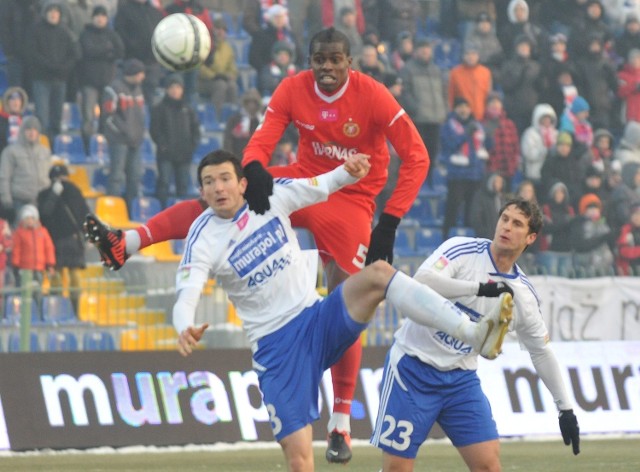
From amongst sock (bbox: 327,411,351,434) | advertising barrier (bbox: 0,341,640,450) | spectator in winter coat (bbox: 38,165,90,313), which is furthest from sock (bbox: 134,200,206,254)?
spectator in winter coat (bbox: 38,165,90,313)

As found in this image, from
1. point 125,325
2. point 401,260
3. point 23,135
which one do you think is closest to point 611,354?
point 401,260

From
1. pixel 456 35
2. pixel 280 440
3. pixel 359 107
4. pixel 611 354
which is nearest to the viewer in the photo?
pixel 280 440

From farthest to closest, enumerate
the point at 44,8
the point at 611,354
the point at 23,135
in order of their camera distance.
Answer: the point at 44,8 → the point at 23,135 → the point at 611,354

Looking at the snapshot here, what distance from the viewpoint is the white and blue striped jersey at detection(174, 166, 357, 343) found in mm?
8469

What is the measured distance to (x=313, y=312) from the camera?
8.52 meters

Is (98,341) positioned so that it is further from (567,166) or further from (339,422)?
(567,166)

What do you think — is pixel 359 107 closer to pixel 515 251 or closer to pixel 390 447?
pixel 515 251

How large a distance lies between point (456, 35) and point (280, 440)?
1566 cm

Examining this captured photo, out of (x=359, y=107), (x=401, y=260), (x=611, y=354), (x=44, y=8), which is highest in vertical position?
(x=44, y=8)

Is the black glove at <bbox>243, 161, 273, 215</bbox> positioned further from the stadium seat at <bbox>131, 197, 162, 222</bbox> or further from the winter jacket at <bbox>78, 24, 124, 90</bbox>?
the winter jacket at <bbox>78, 24, 124, 90</bbox>

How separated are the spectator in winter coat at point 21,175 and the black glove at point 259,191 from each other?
9.30 m

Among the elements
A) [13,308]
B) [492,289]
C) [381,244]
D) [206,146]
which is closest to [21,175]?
[206,146]

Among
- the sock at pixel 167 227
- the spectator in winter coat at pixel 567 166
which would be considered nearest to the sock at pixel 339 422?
the sock at pixel 167 227

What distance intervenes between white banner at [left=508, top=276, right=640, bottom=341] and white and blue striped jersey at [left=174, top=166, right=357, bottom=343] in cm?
779
